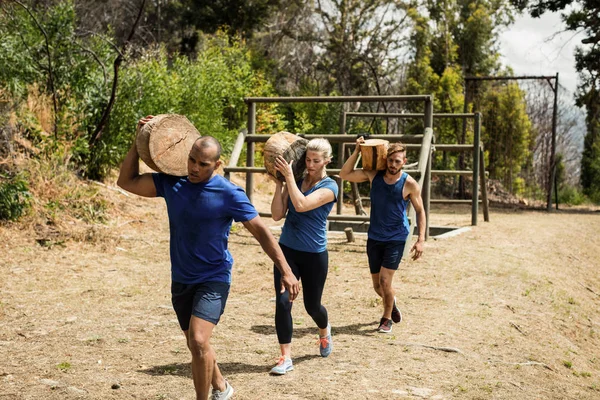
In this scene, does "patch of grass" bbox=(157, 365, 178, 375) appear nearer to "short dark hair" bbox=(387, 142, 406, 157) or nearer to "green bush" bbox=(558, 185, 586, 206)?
"short dark hair" bbox=(387, 142, 406, 157)

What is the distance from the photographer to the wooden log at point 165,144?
3.84 meters

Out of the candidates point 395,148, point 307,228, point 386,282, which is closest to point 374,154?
point 395,148

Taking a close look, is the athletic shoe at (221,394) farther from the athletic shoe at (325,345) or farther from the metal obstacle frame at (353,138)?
the metal obstacle frame at (353,138)

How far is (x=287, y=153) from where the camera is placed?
488 centimetres

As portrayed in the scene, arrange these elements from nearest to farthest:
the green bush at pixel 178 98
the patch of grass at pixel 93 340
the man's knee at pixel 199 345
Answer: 1. the man's knee at pixel 199 345
2. the patch of grass at pixel 93 340
3. the green bush at pixel 178 98

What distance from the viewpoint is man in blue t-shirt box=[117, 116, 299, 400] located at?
3723 millimetres

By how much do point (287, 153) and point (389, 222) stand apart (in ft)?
4.79

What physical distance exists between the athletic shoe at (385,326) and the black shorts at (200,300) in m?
2.36

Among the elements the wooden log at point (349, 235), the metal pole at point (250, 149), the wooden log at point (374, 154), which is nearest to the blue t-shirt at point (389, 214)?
the wooden log at point (374, 154)

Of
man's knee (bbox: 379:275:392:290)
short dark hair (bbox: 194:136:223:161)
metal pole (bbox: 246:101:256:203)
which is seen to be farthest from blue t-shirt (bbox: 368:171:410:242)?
metal pole (bbox: 246:101:256:203)

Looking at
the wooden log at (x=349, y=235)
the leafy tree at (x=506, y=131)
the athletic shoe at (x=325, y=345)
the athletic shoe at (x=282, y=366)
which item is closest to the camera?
the athletic shoe at (x=282, y=366)

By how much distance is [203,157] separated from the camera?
3.71m

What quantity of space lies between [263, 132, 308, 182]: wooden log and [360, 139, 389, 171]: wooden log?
110 centimetres

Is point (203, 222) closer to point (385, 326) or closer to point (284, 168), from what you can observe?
point (284, 168)
